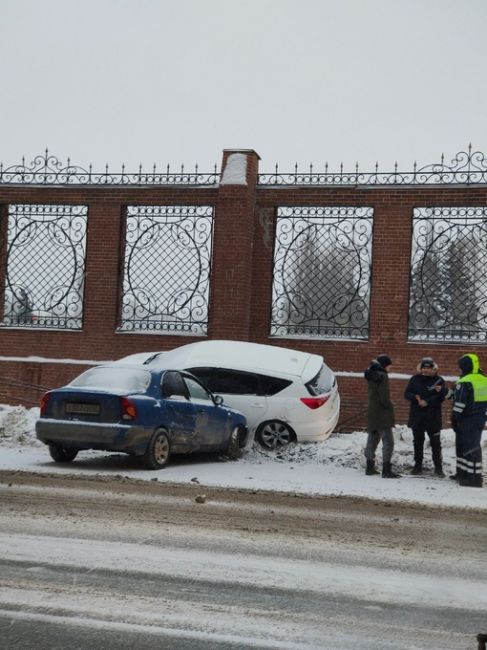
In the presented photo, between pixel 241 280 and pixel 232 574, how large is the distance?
12.1 metres

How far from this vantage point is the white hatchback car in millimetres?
14922

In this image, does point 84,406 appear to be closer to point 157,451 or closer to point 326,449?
point 157,451

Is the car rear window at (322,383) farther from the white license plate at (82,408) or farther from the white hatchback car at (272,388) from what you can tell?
the white license plate at (82,408)

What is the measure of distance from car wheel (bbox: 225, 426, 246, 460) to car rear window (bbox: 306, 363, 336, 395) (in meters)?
1.43

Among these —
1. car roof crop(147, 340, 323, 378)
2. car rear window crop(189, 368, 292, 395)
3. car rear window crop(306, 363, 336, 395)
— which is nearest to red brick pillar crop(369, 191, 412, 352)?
car roof crop(147, 340, 323, 378)

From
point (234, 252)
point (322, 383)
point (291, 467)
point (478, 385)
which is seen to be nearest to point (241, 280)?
point (234, 252)

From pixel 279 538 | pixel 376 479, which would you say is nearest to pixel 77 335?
pixel 376 479

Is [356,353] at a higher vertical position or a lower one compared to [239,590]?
higher

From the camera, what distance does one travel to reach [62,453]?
13.0 metres

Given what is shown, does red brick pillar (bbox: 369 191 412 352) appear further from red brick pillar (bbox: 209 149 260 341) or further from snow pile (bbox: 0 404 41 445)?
snow pile (bbox: 0 404 41 445)

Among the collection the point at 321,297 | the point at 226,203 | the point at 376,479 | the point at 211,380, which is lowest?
the point at 376,479

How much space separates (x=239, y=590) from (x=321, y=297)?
1273 centimetres

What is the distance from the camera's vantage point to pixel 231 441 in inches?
563

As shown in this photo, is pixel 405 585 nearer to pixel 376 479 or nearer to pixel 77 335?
pixel 376 479
